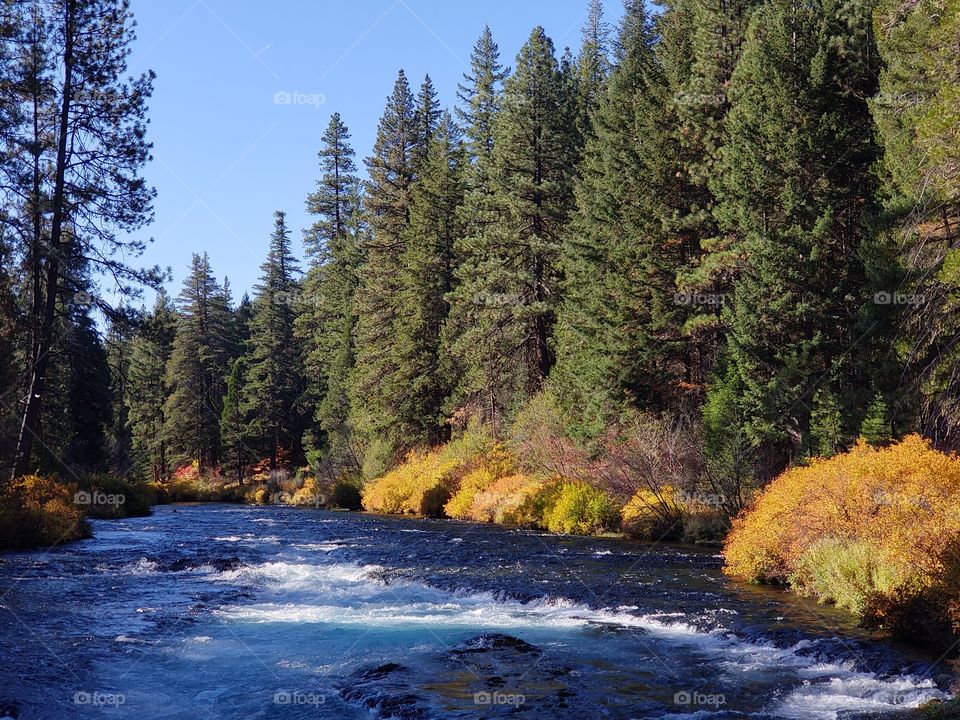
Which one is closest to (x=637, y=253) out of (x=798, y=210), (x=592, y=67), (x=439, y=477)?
(x=798, y=210)

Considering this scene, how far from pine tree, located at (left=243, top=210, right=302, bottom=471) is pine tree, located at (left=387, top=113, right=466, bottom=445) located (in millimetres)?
21024

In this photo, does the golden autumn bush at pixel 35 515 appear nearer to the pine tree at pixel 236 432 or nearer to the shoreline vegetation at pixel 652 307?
the shoreline vegetation at pixel 652 307

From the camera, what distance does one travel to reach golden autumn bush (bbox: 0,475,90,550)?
791 inches

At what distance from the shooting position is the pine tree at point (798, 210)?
2270 cm

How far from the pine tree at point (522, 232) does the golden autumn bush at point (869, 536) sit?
826 inches

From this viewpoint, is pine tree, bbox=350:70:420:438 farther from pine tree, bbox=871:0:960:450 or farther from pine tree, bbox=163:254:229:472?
pine tree, bbox=871:0:960:450

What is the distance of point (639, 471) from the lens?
24.3m

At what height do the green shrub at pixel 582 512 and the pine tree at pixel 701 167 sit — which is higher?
the pine tree at pixel 701 167

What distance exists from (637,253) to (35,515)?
860 inches

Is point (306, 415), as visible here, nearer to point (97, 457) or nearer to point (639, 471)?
point (97, 457)

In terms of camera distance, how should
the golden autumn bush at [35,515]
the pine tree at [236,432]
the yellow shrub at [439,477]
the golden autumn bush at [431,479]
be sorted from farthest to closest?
1. the pine tree at [236,432]
2. the golden autumn bush at [431,479]
3. the yellow shrub at [439,477]
4. the golden autumn bush at [35,515]

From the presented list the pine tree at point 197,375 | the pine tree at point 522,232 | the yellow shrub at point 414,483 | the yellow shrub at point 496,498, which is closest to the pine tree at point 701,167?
the yellow shrub at point 496,498

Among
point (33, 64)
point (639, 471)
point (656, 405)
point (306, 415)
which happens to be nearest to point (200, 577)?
point (639, 471)

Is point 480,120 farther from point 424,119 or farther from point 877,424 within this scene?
point 877,424
